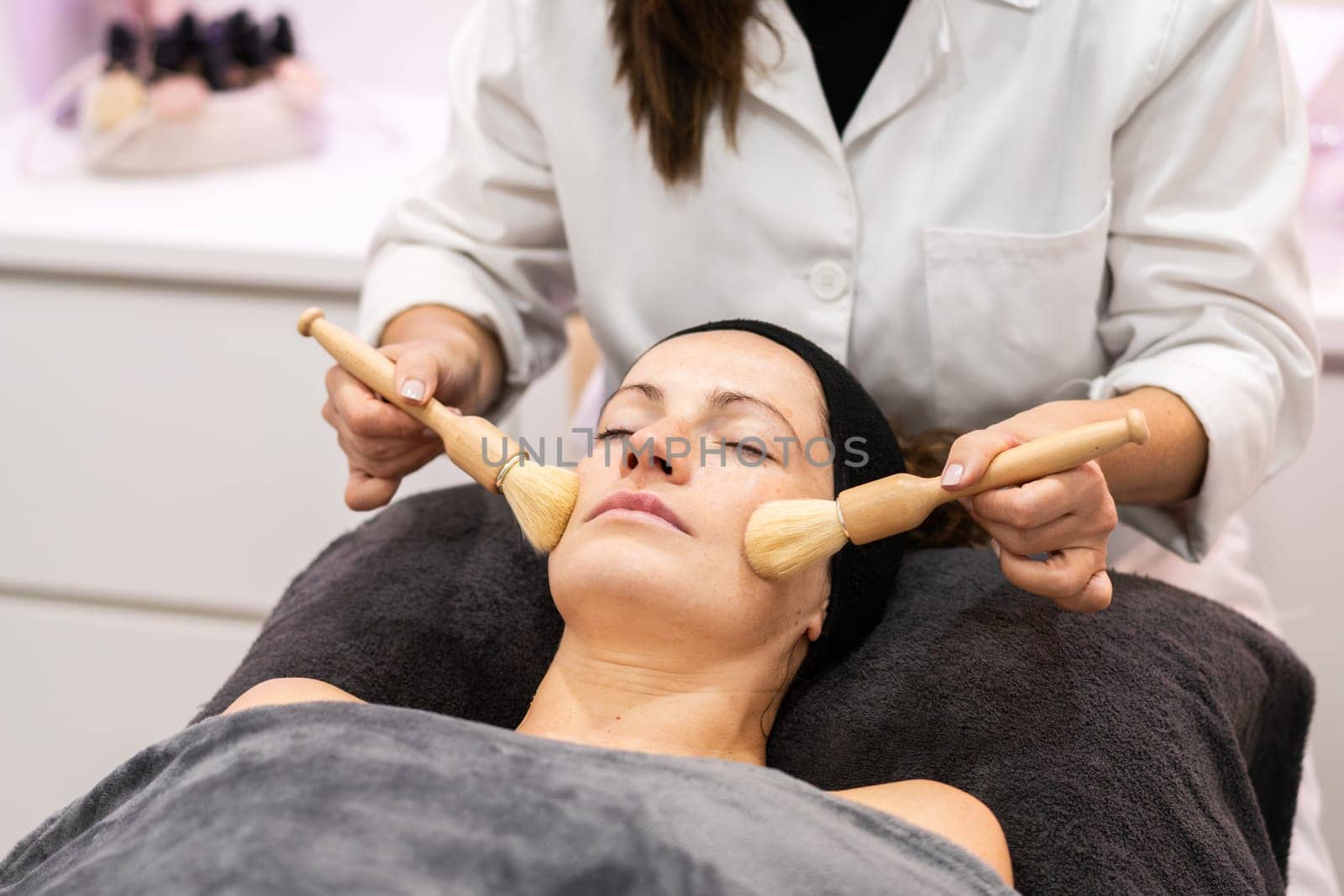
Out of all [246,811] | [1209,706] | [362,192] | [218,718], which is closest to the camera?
[246,811]

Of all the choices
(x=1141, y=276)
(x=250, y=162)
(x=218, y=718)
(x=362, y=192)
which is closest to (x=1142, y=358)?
(x=1141, y=276)

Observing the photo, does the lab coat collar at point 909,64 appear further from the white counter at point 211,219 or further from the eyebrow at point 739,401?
the white counter at point 211,219

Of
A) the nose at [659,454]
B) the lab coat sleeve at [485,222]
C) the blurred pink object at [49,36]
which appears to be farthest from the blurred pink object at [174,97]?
the nose at [659,454]

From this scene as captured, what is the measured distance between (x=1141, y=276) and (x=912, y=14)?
282 mm

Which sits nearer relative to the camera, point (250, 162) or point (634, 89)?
point (634, 89)

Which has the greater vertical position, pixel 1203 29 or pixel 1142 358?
pixel 1203 29

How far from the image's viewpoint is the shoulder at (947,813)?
808 mm

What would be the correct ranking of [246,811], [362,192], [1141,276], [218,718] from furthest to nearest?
[362,192]
[1141,276]
[218,718]
[246,811]

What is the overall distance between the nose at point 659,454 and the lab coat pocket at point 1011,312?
0.29m

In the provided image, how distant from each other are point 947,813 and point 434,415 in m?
0.46

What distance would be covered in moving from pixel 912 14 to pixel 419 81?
1130 mm

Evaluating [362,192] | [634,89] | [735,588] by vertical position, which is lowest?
[362,192]

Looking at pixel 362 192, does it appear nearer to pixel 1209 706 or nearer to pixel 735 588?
pixel 735 588

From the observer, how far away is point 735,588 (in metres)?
0.87
